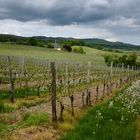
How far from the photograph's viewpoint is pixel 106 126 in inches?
650

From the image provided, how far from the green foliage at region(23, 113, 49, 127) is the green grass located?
124 centimetres

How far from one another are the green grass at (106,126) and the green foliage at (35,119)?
1.24 m

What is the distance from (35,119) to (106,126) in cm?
256

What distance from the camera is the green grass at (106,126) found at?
1464 centimetres

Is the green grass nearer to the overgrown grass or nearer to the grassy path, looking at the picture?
the grassy path

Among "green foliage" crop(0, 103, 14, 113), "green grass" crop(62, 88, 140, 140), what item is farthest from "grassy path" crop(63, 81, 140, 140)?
"green foliage" crop(0, 103, 14, 113)

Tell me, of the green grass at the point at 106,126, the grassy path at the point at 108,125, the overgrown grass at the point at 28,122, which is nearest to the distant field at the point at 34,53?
the grassy path at the point at 108,125

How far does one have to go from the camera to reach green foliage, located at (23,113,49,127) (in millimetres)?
16578

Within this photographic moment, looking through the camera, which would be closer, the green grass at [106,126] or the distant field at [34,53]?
the green grass at [106,126]

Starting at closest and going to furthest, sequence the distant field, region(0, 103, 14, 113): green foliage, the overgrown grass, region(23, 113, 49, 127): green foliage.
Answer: the overgrown grass → region(23, 113, 49, 127): green foliage → region(0, 103, 14, 113): green foliage → the distant field

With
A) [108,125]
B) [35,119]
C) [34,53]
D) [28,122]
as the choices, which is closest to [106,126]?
[108,125]

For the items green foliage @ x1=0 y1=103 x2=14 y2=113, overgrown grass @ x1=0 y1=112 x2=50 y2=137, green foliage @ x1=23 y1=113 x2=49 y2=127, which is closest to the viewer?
overgrown grass @ x1=0 y1=112 x2=50 y2=137

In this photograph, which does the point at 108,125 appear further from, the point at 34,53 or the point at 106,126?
the point at 34,53

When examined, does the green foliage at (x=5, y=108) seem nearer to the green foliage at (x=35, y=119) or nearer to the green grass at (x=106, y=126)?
the green foliage at (x=35, y=119)
